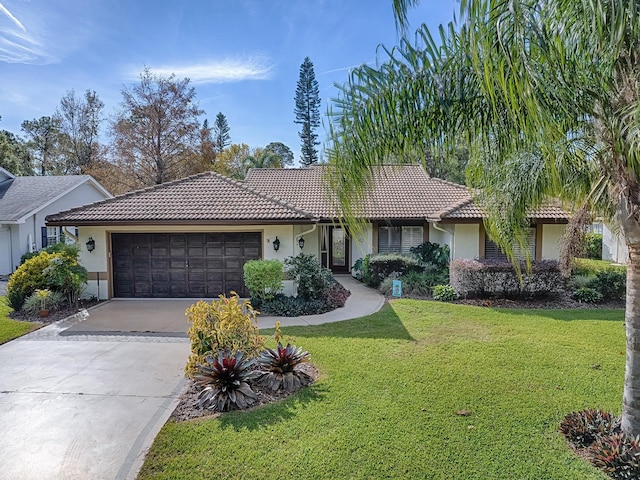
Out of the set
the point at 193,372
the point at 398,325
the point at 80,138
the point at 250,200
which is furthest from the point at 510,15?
the point at 80,138

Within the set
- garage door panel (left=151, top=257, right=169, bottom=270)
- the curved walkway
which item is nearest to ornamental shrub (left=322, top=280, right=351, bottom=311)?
the curved walkway

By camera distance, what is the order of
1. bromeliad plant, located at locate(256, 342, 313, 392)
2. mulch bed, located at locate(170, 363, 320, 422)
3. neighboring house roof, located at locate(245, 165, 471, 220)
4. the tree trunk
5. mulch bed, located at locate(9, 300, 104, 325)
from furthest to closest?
neighboring house roof, located at locate(245, 165, 471, 220)
mulch bed, located at locate(9, 300, 104, 325)
bromeliad plant, located at locate(256, 342, 313, 392)
mulch bed, located at locate(170, 363, 320, 422)
the tree trunk

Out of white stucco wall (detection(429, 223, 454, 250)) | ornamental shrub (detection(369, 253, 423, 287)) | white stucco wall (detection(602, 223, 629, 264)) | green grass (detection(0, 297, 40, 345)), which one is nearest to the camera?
green grass (detection(0, 297, 40, 345))

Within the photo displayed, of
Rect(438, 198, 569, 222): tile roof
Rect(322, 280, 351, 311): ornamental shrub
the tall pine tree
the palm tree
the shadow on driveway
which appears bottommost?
the shadow on driveway

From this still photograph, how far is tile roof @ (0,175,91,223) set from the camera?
17938 millimetres

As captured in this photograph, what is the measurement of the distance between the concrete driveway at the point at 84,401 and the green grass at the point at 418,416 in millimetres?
522

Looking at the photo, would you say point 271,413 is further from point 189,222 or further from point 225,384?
point 189,222

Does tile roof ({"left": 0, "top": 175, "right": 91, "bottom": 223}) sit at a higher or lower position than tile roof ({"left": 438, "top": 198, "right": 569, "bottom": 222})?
higher

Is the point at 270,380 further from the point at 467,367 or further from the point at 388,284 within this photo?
the point at 388,284

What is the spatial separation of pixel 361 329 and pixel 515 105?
7085mm

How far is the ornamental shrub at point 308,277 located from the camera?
11.2m

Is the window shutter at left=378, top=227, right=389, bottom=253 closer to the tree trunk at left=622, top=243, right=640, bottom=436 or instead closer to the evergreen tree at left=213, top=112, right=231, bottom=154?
the tree trunk at left=622, top=243, right=640, bottom=436

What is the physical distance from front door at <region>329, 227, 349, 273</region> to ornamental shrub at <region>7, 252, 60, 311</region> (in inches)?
424

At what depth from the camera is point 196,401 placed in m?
5.41
